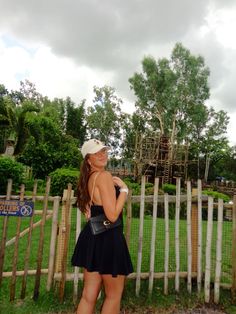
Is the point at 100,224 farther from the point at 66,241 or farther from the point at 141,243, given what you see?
the point at 141,243

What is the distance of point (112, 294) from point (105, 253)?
34cm

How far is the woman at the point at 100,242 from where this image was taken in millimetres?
2859

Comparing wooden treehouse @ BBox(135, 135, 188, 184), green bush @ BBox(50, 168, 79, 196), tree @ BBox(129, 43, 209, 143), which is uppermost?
tree @ BBox(129, 43, 209, 143)

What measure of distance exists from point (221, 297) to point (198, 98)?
111ft

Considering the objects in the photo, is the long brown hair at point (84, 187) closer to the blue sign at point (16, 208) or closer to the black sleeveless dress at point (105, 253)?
the black sleeveless dress at point (105, 253)

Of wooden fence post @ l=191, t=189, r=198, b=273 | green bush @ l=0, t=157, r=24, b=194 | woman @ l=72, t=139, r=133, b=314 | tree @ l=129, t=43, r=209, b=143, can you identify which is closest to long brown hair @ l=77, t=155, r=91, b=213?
woman @ l=72, t=139, r=133, b=314

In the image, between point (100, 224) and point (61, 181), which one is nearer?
point (100, 224)

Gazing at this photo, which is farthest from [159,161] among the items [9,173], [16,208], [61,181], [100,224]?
[100,224]

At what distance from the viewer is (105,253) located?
2916 millimetres

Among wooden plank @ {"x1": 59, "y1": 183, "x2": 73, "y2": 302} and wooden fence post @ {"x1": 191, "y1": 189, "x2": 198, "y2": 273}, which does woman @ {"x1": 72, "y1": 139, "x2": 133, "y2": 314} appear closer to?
wooden plank @ {"x1": 59, "y1": 183, "x2": 73, "y2": 302}

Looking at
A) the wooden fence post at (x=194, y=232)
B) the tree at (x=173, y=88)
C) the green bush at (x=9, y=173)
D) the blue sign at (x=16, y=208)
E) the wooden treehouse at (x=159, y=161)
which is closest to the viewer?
the blue sign at (x=16, y=208)

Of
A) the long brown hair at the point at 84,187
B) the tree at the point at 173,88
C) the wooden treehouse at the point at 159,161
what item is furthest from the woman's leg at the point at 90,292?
the tree at the point at 173,88

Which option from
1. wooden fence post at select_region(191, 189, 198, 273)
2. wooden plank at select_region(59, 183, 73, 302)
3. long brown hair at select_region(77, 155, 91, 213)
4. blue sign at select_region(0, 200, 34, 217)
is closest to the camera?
long brown hair at select_region(77, 155, 91, 213)

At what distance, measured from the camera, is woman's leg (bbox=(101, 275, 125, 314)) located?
286cm
